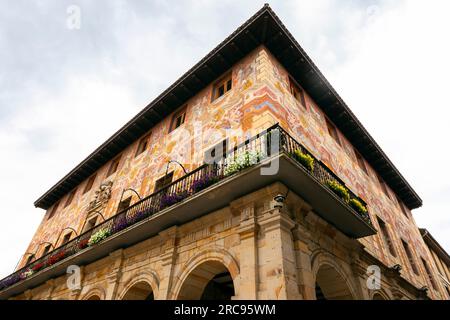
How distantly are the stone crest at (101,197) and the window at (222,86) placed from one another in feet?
23.5

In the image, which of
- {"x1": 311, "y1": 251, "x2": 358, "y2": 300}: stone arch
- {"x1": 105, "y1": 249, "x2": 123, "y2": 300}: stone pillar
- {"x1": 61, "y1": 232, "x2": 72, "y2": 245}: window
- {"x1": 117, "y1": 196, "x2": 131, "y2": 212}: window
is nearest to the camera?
{"x1": 311, "y1": 251, "x2": 358, "y2": 300}: stone arch

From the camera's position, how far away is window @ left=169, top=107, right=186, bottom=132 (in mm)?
12891

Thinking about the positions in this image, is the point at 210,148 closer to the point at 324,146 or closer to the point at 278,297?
the point at 324,146

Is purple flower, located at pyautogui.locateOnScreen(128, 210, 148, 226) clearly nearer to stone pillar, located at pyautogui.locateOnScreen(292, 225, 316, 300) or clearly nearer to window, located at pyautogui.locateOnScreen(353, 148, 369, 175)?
stone pillar, located at pyautogui.locateOnScreen(292, 225, 316, 300)

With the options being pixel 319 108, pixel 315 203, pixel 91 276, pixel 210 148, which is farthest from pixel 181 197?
pixel 319 108

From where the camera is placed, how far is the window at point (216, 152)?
909cm

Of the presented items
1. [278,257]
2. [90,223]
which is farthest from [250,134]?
[90,223]

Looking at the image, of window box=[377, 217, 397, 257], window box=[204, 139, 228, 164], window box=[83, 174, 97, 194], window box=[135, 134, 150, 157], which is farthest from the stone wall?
window box=[83, 174, 97, 194]

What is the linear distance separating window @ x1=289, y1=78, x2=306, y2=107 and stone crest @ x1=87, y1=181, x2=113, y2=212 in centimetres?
992

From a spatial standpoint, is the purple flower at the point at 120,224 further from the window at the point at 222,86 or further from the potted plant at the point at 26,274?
the potted plant at the point at 26,274

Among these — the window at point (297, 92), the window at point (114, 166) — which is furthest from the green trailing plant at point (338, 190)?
the window at point (114, 166)

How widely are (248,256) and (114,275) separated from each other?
5.35 m

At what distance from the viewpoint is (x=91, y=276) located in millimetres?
10266

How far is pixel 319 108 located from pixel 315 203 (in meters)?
7.10
